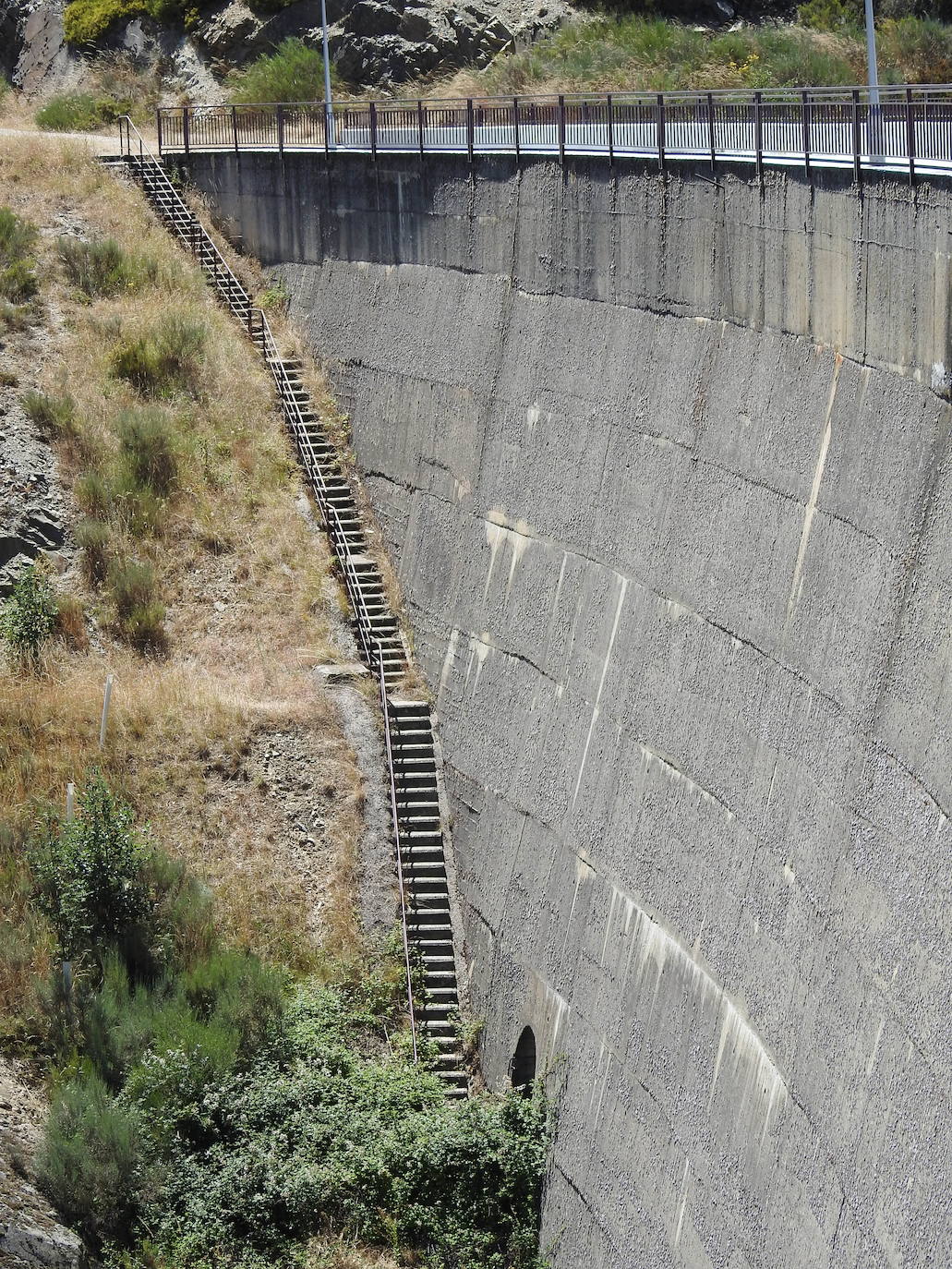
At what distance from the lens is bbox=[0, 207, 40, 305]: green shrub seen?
34.0 metres

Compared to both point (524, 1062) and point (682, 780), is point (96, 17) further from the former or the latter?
point (682, 780)

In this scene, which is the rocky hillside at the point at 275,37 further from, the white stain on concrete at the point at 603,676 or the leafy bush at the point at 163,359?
the white stain on concrete at the point at 603,676

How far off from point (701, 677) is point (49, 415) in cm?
1645

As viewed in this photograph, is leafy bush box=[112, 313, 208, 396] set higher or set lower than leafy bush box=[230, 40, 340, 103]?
lower

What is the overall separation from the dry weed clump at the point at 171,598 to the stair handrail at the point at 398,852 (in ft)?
1.72

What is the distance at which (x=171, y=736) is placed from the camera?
25.8 meters

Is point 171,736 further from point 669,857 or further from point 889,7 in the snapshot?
point 889,7

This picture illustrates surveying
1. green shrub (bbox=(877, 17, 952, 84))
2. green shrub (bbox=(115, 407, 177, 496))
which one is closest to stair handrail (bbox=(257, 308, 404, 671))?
green shrub (bbox=(115, 407, 177, 496))

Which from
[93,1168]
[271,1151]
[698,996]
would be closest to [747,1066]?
[698,996]

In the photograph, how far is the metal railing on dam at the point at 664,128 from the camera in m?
16.8

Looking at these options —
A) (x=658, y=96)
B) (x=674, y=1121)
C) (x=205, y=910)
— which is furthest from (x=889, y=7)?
(x=674, y=1121)

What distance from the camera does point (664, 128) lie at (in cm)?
2161

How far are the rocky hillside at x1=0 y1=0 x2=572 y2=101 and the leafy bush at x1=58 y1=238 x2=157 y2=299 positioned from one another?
863cm

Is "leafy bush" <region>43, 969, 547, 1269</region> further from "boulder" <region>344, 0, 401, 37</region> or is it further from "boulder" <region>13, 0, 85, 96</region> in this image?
"boulder" <region>13, 0, 85, 96</region>
